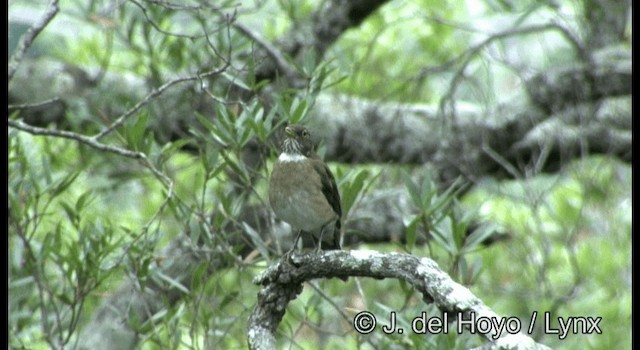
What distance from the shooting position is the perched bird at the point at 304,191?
4523 millimetres

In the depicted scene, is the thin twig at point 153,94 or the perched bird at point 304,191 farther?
the perched bird at point 304,191

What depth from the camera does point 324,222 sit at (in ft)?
14.9

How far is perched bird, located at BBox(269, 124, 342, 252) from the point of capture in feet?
14.8

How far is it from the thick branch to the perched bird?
1098mm

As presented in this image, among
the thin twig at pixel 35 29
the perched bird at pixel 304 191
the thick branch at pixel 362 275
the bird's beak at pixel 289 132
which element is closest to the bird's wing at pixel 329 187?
the perched bird at pixel 304 191

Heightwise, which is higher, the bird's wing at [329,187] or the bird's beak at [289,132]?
the bird's beak at [289,132]

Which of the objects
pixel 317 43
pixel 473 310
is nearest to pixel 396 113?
pixel 317 43

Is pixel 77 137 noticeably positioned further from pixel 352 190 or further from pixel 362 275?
pixel 362 275

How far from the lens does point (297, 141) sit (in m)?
4.61

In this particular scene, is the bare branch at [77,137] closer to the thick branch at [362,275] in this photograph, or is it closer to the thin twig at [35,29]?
the thin twig at [35,29]

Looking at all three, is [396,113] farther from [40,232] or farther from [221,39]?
[40,232]

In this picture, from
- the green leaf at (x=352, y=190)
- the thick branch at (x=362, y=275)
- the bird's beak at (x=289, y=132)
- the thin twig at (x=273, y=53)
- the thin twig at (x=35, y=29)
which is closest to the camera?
the thick branch at (x=362, y=275)

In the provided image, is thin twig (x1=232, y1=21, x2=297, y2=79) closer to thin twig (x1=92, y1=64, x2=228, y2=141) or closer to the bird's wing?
the bird's wing

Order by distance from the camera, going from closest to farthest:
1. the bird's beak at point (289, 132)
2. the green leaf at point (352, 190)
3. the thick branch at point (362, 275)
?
the thick branch at point (362, 275)
the green leaf at point (352, 190)
the bird's beak at point (289, 132)
